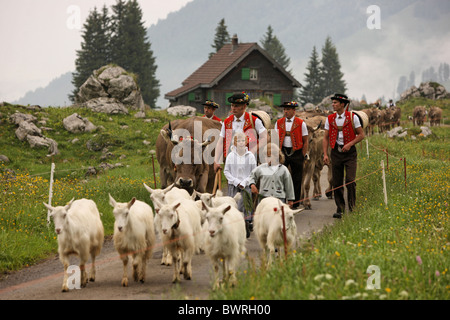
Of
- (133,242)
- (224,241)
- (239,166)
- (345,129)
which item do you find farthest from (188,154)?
(224,241)

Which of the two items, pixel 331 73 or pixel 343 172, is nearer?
pixel 343 172

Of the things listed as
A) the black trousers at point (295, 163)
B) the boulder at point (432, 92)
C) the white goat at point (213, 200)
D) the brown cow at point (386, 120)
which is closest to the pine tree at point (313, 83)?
the boulder at point (432, 92)

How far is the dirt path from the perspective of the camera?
768 centimetres

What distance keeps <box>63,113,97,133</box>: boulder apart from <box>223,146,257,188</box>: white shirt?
60.4ft

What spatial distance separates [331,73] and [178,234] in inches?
3685

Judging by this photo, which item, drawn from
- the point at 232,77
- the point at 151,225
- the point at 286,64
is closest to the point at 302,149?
the point at 151,225

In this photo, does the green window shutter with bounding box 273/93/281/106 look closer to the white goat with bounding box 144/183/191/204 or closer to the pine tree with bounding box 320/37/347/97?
the white goat with bounding box 144/183/191/204

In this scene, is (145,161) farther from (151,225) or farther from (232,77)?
(232,77)

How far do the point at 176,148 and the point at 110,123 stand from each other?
59.3 ft

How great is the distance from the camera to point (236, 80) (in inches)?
2036

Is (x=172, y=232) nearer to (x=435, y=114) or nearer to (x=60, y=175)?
(x=60, y=175)

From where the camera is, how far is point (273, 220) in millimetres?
8867

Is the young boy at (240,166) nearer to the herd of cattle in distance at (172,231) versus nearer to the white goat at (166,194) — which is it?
the herd of cattle in distance at (172,231)

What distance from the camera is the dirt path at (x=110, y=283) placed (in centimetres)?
768
